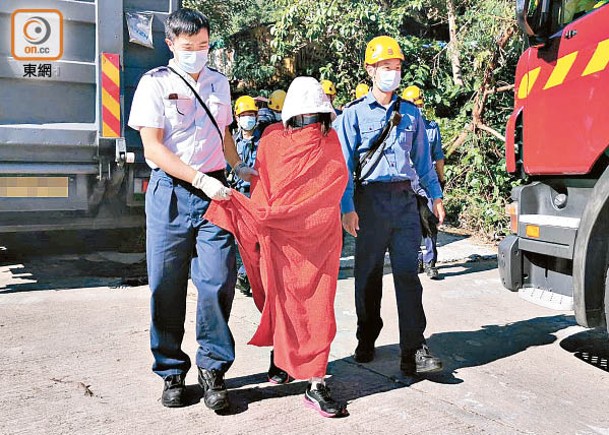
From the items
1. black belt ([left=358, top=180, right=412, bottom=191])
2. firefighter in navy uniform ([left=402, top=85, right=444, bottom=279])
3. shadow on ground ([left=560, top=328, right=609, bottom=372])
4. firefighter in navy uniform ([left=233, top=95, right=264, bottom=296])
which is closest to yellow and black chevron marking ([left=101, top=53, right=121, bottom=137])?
firefighter in navy uniform ([left=233, top=95, right=264, bottom=296])

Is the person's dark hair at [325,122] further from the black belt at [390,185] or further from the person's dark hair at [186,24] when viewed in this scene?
the person's dark hair at [186,24]

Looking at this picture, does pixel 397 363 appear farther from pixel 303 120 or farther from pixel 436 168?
pixel 436 168

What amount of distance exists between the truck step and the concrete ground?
1.54 feet

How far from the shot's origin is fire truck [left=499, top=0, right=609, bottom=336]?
146 inches

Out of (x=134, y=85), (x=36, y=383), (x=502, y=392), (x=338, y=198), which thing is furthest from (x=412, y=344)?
(x=134, y=85)

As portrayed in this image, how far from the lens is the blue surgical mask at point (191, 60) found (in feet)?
11.9

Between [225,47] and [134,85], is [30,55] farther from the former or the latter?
[225,47]

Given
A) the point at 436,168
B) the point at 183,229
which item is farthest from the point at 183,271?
the point at 436,168

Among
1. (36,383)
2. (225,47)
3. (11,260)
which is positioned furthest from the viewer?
(225,47)

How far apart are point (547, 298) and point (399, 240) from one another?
2.97 feet

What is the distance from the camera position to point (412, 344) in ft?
13.6

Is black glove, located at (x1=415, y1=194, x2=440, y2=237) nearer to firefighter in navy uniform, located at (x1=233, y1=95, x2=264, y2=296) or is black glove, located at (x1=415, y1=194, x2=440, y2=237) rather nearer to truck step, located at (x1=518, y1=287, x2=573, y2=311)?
truck step, located at (x1=518, y1=287, x2=573, y2=311)

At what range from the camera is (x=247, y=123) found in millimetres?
6758

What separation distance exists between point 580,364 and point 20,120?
438 cm
